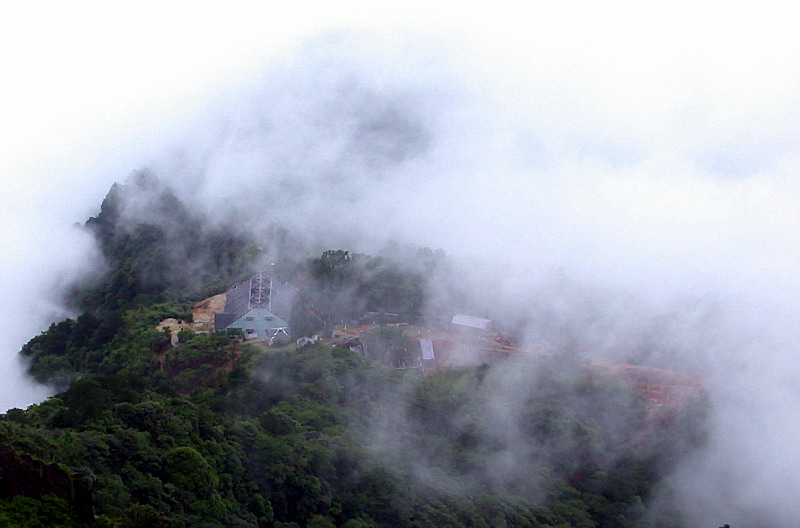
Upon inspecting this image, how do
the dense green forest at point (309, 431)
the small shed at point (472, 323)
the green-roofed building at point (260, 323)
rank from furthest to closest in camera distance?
the small shed at point (472, 323) → the green-roofed building at point (260, 323) → the dense green forest at point (309, 431)

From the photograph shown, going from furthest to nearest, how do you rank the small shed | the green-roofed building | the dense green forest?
the small shed, the green-roofed building, the dense green forest

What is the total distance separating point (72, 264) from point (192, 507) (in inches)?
810

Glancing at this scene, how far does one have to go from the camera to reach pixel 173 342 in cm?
2327

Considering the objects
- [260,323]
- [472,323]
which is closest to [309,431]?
[260,323]

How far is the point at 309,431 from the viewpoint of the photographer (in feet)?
58.1

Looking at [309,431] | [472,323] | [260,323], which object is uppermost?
[472,323]

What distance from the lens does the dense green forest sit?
13.5m

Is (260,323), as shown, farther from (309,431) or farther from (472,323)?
(309,431)

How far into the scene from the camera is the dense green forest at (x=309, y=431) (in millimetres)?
13500

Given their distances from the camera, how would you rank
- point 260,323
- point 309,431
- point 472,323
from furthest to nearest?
point 472,323
point 260,323
point 309,431

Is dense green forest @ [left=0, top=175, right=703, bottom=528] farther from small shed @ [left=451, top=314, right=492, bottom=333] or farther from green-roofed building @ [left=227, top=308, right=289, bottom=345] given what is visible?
small shed @ [left=451, top=314, right=492, bottom=333]

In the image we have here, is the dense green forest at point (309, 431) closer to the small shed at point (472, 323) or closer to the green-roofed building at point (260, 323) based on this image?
the green-roofed building at point (260, 323)

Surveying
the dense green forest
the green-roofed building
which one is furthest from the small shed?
the green-roofed building

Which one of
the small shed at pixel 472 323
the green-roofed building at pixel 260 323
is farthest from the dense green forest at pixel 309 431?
the small shed at pixel 472 323
